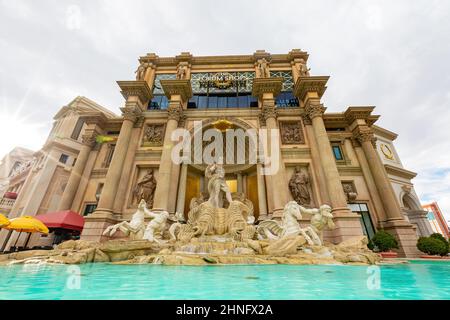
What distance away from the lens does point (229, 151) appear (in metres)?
18.0

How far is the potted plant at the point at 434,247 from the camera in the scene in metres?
9.79

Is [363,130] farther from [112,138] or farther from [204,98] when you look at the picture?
[112,138]

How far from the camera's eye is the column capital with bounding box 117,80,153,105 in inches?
643

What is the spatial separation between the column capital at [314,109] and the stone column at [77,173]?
18.5m

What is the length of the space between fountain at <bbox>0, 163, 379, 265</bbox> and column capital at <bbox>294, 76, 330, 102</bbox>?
10486 mm

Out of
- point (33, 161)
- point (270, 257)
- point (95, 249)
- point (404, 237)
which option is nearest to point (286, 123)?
point (404, 237)

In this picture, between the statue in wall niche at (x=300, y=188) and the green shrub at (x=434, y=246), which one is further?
the statue in wall niche at (x=300, y=188)

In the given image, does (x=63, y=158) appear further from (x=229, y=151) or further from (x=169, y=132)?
(x=229, y=151)

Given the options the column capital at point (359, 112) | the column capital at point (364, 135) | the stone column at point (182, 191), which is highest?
the column capital at point (359, 112)

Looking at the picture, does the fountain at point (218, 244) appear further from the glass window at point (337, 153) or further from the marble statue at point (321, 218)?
the glass window at point (337, 153)

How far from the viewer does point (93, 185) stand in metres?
15.4

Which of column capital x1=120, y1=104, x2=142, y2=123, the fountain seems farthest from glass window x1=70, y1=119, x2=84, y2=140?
the fountain

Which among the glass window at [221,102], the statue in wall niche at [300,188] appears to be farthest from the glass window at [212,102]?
the statue in wall niche at [300,188]

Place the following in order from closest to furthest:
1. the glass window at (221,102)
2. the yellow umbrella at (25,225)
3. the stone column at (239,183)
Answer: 1. the yellow umbrella at (25,225)
2. the stone column at (239,183)
3. the glass window at (221,102)
